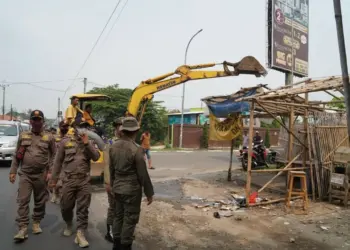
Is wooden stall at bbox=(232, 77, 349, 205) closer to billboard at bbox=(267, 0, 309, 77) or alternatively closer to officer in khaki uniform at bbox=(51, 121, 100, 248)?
officer in khaki uniform at bbox=(51, 121, 100, 248)

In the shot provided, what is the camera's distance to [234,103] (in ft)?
29.9

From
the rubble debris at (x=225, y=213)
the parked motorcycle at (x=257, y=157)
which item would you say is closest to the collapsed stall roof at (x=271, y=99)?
the rubble debris at (x=225, y=213)

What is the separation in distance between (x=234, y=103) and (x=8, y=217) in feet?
20.4

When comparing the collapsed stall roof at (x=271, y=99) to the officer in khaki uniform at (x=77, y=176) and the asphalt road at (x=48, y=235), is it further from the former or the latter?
the asphalt road at (x=48, y=235)

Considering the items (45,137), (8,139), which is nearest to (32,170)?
(45,137)

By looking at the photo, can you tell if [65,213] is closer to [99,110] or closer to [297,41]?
[297,41]

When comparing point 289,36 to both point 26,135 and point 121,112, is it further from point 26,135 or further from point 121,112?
point 121,112

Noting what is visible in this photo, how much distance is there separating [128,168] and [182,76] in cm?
480

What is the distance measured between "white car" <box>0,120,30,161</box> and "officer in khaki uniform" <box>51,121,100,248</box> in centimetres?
766

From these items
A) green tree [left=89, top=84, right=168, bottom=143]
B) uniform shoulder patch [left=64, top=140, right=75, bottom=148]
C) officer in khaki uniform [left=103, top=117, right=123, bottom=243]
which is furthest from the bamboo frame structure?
green tree [left=89, top=84, right=168, bottom=143]

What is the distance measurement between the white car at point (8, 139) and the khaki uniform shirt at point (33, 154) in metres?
7.18

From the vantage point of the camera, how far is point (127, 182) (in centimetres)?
385

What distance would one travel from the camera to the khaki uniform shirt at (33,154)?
4.88m

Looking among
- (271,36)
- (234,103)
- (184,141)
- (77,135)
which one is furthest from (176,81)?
(184,141)
